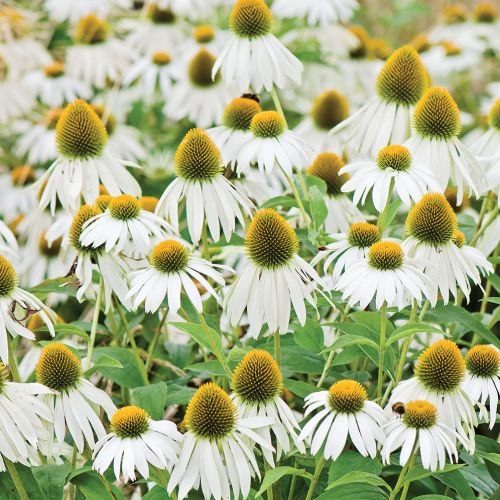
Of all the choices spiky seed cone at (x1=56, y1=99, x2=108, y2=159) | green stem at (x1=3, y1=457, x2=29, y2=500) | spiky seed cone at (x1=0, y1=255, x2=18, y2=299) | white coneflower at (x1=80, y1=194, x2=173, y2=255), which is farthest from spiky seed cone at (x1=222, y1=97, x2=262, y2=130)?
green stem at (x1=3, y1=457, x2=29, y2=500)

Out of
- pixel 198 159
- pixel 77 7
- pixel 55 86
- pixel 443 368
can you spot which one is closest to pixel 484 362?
Result: pixel 443 368

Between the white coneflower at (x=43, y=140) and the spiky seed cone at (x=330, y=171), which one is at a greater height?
the spiky seed cone at (x=330, y=171)

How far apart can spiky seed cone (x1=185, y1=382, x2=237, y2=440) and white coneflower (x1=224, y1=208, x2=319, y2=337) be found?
5.9 inches

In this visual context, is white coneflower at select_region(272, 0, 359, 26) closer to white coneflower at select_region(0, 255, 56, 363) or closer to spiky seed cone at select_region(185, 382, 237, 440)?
white coneflower at select_region(0, 255, 56, 363)

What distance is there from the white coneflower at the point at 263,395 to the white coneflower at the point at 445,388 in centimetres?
15

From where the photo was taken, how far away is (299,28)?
10.8 feet

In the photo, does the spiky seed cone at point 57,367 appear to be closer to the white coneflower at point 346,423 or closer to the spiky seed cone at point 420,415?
the white coneflower at point 346,423

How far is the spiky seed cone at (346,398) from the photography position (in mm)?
1212

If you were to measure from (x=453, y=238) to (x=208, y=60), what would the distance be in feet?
5.36

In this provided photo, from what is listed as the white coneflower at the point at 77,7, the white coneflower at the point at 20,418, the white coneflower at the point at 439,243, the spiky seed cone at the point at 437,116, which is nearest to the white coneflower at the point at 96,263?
the white coneflower at the point at 20,418

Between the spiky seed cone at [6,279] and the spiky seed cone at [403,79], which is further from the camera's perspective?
the spiky seed cone at [403,79]

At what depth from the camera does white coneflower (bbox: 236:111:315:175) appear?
1543 millimetres

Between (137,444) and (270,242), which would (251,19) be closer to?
(270,242)

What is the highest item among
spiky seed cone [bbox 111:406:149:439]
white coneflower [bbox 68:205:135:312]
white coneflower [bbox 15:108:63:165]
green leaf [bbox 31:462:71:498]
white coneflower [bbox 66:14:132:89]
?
white coneflower [bbox 68:205:135:312]
